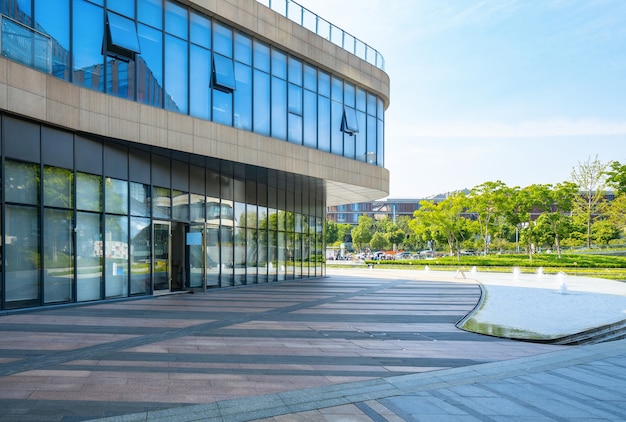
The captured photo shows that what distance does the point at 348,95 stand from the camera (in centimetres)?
3020

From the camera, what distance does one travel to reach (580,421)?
717 cm

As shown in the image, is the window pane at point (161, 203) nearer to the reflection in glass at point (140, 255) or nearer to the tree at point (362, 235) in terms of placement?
the reflection in glass at point (140, 255)

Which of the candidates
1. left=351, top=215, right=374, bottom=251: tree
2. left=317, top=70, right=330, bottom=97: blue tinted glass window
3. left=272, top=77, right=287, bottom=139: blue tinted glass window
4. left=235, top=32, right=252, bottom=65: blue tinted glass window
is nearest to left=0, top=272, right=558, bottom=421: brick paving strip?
left=272, top=77, right=287, bottom=139: blue tinted glass window

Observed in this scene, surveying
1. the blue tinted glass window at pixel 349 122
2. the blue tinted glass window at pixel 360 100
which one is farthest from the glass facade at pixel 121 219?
the blue tinted glass window at pixel 360 100

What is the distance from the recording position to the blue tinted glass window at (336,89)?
29.0 m

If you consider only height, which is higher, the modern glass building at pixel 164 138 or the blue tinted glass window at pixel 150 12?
the blue tinted glass window at pixel 150 12

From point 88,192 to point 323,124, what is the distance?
1320 centimetres

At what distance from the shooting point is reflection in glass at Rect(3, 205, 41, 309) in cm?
1545

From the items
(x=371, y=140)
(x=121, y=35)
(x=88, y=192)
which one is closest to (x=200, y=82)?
(x=121, y=35)

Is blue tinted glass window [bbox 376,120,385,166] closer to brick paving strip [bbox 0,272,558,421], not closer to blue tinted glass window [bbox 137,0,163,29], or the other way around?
brick paving strip [bbox 0,272,558,421]

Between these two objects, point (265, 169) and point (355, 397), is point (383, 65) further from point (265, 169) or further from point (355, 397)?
point (355, 397)

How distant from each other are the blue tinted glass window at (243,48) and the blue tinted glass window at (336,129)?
6.35 m

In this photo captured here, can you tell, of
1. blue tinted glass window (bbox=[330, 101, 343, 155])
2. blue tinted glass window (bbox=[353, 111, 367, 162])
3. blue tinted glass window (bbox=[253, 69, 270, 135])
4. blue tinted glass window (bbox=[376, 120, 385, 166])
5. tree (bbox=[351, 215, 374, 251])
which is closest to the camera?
blue tinted glass window (bbox=[253, 69, 270, 135])

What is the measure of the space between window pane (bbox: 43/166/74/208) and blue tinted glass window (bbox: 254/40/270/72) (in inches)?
397
